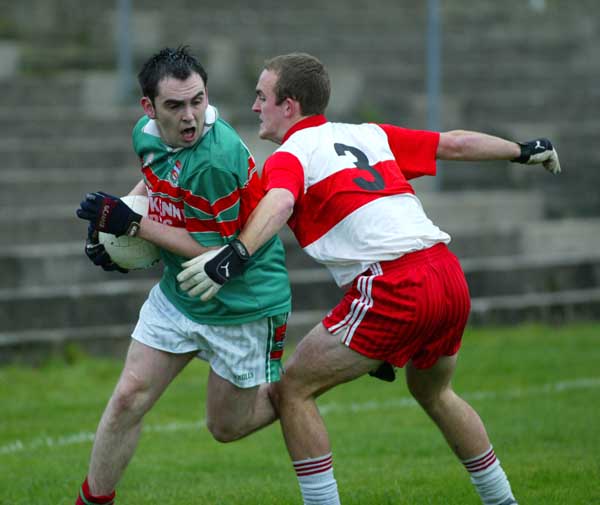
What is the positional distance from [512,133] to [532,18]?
3292 mm

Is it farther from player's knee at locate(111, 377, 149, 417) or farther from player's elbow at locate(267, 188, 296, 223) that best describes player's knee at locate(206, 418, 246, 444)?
player's elbow at locate(267, 188, 296, 223)

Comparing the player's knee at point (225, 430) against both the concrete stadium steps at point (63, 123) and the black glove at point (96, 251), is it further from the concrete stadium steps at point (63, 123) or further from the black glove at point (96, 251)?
the concrete stadium steps at point (63, 123)

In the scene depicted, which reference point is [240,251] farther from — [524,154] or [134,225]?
[524,154]

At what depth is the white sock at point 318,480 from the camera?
211 inches

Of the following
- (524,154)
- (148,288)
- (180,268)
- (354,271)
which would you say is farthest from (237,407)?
(148,288)

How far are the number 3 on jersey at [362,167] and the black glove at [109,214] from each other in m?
0.98

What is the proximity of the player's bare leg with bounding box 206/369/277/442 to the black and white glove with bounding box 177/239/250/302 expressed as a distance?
→ 838 mm

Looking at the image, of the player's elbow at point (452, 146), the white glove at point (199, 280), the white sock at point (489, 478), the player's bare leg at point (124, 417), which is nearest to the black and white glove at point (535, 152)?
the player's elbow at point (452, 146)

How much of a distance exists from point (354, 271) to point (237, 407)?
2.88 feet

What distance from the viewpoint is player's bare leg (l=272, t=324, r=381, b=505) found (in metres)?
5.36

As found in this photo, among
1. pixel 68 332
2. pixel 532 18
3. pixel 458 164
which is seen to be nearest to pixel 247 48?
pixel 458 164

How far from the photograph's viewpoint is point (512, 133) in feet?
50.0

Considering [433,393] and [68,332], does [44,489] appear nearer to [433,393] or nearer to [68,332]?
[433,393]

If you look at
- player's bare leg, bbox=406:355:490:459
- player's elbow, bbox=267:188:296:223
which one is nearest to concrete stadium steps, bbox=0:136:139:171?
player's bare leg, bbox=406:355:490:459
